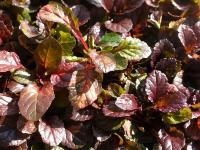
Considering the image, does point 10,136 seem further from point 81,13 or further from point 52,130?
point 81,13

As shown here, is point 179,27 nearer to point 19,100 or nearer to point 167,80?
point 167,80

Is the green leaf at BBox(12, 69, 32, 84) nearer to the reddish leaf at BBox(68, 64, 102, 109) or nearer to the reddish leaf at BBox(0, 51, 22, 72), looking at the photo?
the reddish leaf at BBox(0, 51, 22, 72)

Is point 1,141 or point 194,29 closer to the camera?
point 1,141

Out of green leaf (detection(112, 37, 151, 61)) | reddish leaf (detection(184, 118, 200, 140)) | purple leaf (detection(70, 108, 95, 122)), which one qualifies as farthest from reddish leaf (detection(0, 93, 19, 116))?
reddish leaf (detection(184, 118, 200, 140))

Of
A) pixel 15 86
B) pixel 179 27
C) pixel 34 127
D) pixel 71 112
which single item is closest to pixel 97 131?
pixel 71 112

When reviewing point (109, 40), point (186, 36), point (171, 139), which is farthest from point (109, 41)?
point (171, 139)

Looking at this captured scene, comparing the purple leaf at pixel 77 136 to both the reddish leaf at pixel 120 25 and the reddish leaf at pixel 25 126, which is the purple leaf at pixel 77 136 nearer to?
the reddish leaf at pixel 25 126
